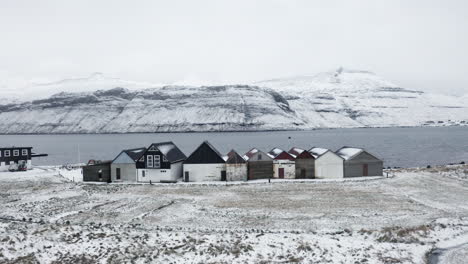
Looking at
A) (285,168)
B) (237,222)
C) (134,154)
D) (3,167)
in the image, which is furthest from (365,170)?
(3,167)

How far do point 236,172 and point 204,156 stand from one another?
480cm

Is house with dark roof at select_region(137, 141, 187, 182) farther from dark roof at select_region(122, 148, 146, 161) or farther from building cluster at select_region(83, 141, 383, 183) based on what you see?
dark roof at select_region(122, 148, 146, 161)

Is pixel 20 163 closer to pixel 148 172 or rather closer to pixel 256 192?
pixel 148 172

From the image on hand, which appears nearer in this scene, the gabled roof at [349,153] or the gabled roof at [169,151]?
the gabled roof at [169,151]

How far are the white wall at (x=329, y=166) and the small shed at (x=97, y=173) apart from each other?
2867cm

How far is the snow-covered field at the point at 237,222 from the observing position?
72.2 ft

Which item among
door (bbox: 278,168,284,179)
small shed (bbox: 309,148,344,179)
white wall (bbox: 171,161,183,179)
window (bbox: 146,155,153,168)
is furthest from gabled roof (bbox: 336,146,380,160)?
window (bbox: 146,155,153,168)

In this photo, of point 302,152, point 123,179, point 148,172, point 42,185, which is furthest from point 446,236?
point 42,185

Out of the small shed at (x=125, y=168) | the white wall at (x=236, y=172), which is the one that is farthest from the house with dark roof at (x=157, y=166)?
the white wall at (x=236, y=172)

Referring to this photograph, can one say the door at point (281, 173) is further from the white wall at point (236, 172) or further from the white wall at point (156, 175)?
the white wall at point (156, 175)

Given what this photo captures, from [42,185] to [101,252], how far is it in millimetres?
33405

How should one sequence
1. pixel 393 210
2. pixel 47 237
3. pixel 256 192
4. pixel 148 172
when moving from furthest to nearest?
pixel 148 172, pixel 256 192, pixel 393 210, pixel 47 237

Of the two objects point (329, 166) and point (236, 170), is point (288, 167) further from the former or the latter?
point (236, 170)

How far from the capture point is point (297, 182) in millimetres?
50375
